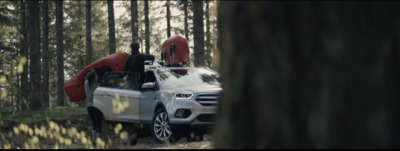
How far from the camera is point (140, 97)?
13.5 m

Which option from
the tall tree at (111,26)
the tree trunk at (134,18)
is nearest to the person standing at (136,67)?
the tall tree at (111,26)

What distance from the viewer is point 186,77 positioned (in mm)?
13500

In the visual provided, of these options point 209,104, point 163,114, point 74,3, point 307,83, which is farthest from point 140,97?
point 74,3

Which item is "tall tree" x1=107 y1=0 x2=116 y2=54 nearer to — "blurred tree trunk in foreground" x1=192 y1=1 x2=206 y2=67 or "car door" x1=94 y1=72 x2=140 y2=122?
"blurred tree trunk in foreground" x1=192 y1=1 x2=206 y2=67

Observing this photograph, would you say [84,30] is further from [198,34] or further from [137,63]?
[137,63]

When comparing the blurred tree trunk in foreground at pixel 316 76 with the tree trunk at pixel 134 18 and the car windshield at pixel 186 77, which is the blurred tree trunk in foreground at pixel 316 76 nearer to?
the car windshield at pixel 186 77

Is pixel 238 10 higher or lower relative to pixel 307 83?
higher

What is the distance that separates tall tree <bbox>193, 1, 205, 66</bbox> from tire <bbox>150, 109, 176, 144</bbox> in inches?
326

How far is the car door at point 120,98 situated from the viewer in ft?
44.9

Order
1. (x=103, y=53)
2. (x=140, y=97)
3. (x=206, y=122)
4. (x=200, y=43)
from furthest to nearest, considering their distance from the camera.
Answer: (x=103, y=53)
(x=200, y=43)
(x=140, y=97)
(x=206, y=122)

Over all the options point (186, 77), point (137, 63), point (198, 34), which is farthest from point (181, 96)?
point (198, 34)

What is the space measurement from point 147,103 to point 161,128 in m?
0.78

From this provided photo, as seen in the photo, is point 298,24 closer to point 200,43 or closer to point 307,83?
point 307,83

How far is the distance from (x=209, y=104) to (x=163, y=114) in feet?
3.35
